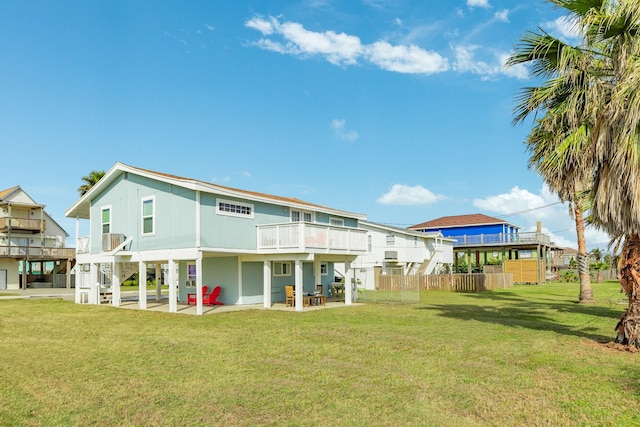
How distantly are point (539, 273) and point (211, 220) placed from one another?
3790cm

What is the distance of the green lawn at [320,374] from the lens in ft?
21.8

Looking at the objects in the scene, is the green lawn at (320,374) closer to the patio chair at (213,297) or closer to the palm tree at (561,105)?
the palm tree at (561,105)

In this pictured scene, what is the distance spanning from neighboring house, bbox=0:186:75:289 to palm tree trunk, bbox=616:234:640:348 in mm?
43899

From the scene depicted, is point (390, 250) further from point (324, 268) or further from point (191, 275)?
point (191, 275)

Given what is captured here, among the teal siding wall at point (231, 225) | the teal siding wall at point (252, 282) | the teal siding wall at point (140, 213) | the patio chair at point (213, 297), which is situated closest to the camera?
the teal siding wall at point (231, 225)

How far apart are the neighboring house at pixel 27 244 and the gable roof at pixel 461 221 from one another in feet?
128

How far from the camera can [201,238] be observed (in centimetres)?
1958

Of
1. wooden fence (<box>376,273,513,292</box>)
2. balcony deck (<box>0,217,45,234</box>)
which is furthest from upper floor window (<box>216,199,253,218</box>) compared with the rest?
balcony deck (<box>0,217,45,234</box>)

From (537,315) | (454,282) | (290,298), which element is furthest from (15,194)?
(537,315)

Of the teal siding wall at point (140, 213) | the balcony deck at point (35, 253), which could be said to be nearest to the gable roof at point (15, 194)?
the balcony deck at point (35, 253)

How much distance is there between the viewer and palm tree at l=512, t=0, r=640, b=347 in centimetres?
1033

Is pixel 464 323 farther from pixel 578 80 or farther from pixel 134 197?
pixel 134 197

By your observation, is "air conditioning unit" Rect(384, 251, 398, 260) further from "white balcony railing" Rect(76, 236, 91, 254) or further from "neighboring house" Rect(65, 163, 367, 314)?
"white balcony railing" Rect(76, 236, 91, 254)

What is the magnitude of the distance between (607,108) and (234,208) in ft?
47.4
